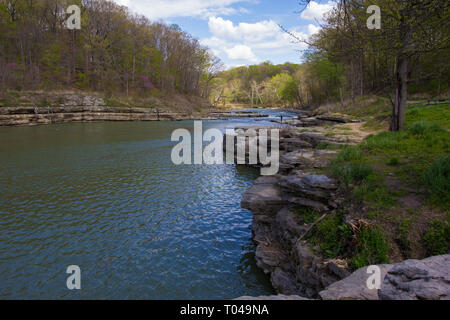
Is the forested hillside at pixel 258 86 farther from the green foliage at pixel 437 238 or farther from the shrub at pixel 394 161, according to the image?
the green foliage at pixel 437 238

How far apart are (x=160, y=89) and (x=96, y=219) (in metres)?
66.8

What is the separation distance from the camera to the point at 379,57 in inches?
500

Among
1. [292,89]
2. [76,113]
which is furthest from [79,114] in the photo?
[292,89]

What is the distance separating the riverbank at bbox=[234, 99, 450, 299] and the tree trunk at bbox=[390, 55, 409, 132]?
6.85 ft

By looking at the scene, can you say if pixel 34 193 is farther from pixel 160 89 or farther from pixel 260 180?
pixel 160 89

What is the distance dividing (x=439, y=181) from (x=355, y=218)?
2116mm

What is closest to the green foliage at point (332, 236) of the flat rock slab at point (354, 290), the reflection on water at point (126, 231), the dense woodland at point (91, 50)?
the flat rock slab at point (354, 290)

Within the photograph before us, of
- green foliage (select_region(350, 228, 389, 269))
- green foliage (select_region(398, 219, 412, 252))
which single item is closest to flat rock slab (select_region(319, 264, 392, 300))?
green foliage (select_region(350, 228, 389, 269))

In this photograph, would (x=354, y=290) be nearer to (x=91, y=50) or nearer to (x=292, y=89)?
(x=91, y=50)

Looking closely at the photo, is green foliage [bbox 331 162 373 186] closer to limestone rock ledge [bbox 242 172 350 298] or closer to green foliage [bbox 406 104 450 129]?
limestone rock ledge [bbox 242 172 350 298]

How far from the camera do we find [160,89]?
73.3 metres

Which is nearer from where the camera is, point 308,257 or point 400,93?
point 308,257

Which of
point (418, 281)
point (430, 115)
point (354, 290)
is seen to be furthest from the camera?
point (430, 115)
